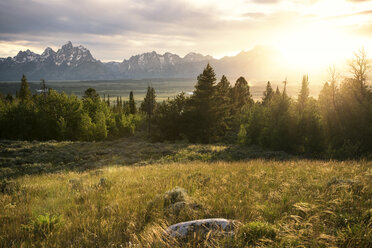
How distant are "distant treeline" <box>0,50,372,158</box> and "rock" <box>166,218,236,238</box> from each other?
948 inches

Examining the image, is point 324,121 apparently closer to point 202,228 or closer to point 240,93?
point 202,228

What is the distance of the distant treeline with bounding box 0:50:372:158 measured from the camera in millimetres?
23609

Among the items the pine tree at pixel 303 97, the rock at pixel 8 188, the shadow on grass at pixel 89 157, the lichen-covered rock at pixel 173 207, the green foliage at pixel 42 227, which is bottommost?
the shadow on grass at pixel 89 157

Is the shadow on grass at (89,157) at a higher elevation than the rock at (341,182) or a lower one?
lower

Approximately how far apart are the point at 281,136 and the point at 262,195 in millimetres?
24091

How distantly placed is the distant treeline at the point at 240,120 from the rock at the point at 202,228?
2407 cm

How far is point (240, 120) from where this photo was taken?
4900cm

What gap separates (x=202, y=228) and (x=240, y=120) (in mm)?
47191

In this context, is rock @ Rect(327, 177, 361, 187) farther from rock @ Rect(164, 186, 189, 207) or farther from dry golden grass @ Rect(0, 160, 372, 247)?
rock @ Rect(164, 186, 189, 207)

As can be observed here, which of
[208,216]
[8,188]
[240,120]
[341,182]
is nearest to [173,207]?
[208,216]

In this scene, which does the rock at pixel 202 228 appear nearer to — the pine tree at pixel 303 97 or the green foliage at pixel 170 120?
the pine tree at pixel 303 97

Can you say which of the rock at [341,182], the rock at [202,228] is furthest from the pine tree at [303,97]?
the rock at [202,228]

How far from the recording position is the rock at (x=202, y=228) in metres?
3.59

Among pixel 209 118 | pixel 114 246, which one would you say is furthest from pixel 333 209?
pixel 209 118
